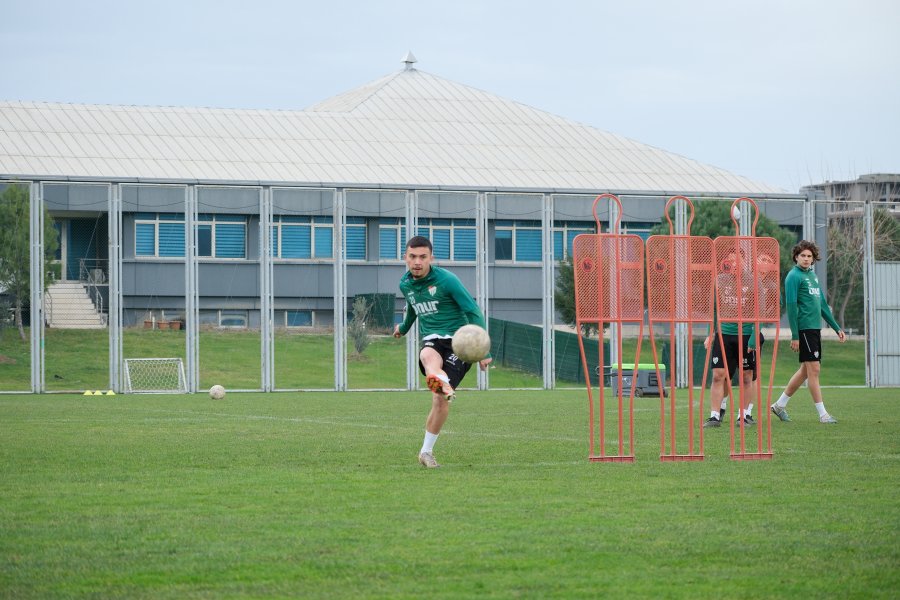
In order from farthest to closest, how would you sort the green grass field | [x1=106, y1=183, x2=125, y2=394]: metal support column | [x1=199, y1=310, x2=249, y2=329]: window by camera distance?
[x1=199, y1=310, x2=249, y2=329]: window → [x1=106, y1=183, x2=125, y2=394]: metal support column → the green grass field

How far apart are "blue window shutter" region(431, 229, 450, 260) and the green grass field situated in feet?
64.0

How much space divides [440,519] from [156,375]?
2339cm

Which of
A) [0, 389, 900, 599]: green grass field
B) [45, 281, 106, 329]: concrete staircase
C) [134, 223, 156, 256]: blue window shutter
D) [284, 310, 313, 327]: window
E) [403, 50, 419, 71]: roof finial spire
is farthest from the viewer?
[403, 50, 419, 71]: roof finial spire

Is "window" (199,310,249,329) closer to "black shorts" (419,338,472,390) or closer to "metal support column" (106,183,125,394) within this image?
"metal support column" (106,183,125,394)

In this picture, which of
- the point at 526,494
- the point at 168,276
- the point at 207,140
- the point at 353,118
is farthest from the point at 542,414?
the point at 353,118

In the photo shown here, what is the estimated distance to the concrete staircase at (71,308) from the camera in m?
28.2

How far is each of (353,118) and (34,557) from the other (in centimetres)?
4251

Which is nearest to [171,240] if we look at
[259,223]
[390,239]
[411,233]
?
[259,223]

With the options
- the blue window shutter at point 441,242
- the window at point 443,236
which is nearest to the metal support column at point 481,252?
the window at point 443,236

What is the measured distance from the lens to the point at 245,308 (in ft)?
96.5

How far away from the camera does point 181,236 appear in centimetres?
3081

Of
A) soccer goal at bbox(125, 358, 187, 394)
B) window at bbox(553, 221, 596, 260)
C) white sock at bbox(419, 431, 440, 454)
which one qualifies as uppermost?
window at bbox(553, 221, 596, 260)

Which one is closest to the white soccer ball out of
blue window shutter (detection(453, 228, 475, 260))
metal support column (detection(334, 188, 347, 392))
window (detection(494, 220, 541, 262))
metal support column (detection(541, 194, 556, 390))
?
metal support column (detection(334, 188, 347, 392))

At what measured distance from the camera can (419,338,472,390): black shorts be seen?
34.4 ft
